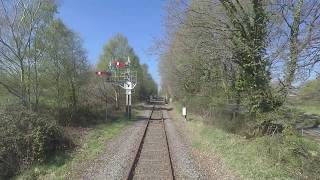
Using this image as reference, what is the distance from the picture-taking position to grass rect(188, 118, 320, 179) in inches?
471

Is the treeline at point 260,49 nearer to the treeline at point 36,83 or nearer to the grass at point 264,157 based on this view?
the grass at point 264,157

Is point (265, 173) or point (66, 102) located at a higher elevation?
point (66, 102)

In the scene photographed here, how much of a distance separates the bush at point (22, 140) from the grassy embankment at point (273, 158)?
258 inches

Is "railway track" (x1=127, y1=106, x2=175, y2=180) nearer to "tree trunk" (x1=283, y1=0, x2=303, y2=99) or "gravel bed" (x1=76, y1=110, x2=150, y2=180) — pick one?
"gravel bed" (x1=76, y1=110, x2=150, y2=180)

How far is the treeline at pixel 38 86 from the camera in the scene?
50.2ft

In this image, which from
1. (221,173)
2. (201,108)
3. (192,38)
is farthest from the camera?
(201,108)

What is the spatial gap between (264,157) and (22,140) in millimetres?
8613

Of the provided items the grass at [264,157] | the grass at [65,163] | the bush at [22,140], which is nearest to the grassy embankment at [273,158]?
Result: the grass at [264,157]

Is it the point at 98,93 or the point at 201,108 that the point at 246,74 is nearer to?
the point at 201,108

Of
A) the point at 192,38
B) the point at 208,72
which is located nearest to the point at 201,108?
the point at 208,72

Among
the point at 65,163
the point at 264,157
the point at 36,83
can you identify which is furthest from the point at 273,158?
the point at 36,83

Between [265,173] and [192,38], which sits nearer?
[265,173]

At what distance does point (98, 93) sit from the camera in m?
47.9

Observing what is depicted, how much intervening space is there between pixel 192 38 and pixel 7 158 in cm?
1075
